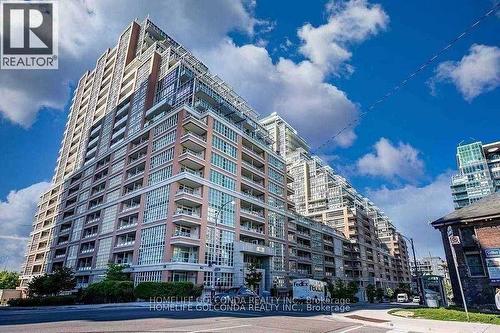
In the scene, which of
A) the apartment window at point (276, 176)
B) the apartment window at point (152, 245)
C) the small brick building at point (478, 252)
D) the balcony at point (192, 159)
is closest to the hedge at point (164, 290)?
the apartment window at point (152, 245)

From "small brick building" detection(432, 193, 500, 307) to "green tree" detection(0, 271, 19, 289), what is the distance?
371ft

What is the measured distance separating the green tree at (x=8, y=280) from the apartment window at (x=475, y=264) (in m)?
114

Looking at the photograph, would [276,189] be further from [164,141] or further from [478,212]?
[478,212]

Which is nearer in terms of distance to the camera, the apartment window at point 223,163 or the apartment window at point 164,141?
the apartment window at point 164,141

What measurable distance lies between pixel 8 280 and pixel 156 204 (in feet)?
260

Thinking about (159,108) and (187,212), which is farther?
(159,108)

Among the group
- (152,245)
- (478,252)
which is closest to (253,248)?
(152,245)

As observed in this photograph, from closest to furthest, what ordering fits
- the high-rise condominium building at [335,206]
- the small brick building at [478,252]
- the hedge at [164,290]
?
the small brick building at [478,252]
the hedge at [164,290]
the high-rise condominium building at [335,206]

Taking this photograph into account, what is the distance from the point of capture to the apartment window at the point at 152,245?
43.4m

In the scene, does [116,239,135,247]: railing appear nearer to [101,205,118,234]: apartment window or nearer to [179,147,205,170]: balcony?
[101,205,118,234]: apartment window

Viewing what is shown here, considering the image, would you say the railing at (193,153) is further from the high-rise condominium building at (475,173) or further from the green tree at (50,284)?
the high-rise condominium building at (475,173)

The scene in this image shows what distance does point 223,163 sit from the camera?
53.7 m

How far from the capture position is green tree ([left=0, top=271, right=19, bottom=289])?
91375 mm

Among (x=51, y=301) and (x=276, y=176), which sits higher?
(x=276, y=176)
